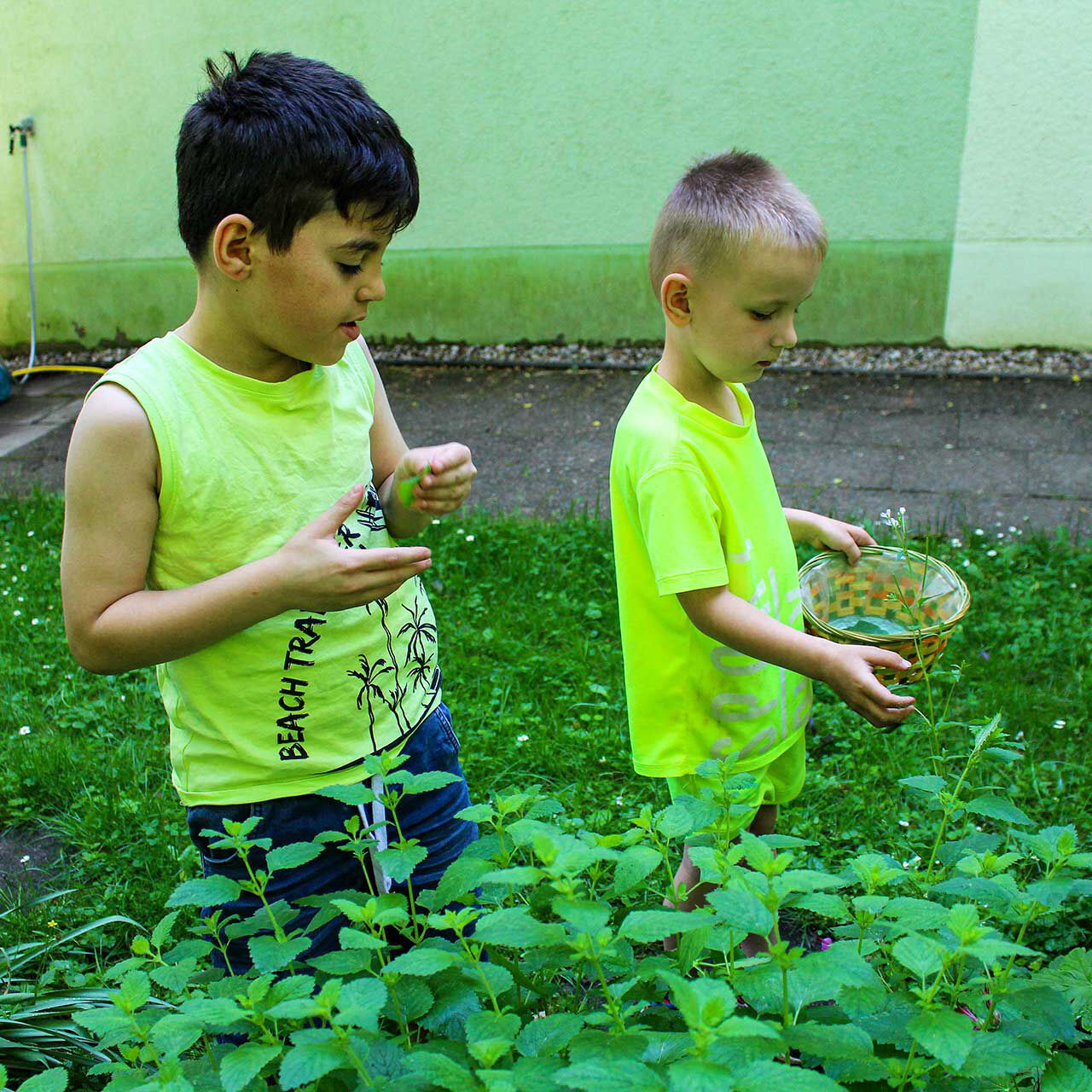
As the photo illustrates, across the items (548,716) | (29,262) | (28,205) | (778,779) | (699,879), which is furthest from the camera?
(29,262)

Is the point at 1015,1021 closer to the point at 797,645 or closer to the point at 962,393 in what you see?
the point at 797,645

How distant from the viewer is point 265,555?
1679 mm

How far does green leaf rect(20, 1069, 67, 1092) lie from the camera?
3.73ft

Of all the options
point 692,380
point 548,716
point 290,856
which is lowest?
point 548,716

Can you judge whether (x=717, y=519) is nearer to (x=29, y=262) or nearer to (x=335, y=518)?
(x=335, y=518)

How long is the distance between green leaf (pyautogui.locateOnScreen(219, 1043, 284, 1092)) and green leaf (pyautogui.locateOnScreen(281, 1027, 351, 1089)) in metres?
0.03

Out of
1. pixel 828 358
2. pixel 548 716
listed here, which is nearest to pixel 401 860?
pixel 548 716

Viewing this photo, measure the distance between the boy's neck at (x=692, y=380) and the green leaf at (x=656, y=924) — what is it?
1.03 meters

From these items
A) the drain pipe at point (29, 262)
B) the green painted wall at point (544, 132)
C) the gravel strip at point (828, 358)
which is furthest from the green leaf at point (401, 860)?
the drain pipe at point (29, 262)

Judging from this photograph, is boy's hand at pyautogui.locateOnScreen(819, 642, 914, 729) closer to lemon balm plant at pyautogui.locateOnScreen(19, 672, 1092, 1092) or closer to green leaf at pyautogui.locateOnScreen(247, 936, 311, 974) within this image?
lemon balm plant at pyautogui.locateOnScreen(19, 672, 1092, 1092)

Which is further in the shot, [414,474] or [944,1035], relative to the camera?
[414,474]

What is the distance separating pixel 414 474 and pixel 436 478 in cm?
6

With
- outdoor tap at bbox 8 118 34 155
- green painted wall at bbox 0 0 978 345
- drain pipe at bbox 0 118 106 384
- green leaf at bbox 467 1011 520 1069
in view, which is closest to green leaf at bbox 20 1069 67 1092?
green leaf at bbox 467 1011 520 1069

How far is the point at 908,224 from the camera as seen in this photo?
5.84m
